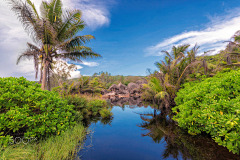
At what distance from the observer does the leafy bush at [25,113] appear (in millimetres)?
2939

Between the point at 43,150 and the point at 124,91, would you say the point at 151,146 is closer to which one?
the point at 43,150

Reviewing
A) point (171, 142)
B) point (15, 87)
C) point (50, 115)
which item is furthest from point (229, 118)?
point (15, 87)

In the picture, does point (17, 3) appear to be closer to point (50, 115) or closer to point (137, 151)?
point (50, 115)

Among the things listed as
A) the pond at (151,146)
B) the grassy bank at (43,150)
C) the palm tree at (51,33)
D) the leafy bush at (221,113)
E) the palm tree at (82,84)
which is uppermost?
the palm tree at (51,33)

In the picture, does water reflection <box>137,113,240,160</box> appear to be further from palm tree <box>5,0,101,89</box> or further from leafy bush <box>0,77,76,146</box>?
palm tree <box>5,0,101,89</box>

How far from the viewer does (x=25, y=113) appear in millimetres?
3195

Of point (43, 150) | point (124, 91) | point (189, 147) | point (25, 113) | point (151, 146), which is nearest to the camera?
point (25, 113)

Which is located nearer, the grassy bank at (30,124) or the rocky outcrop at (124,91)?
the grassy bank at (30,124)

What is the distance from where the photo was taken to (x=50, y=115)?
381 centimetres

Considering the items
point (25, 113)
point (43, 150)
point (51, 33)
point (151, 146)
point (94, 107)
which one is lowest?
point (151, 146)

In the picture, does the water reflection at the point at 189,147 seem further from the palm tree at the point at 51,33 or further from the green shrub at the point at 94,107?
the palm tree at the point at 51,33

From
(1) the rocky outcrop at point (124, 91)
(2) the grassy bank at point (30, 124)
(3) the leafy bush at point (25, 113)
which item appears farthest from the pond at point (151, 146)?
(1) the rocky outcrop at point (124, 91)

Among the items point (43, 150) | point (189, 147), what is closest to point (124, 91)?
point (189, 147)

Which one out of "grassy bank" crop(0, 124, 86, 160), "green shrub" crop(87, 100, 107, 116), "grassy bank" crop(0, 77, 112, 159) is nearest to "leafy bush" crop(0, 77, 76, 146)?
"grassy bank" crop(0, 77, 112, 159)
